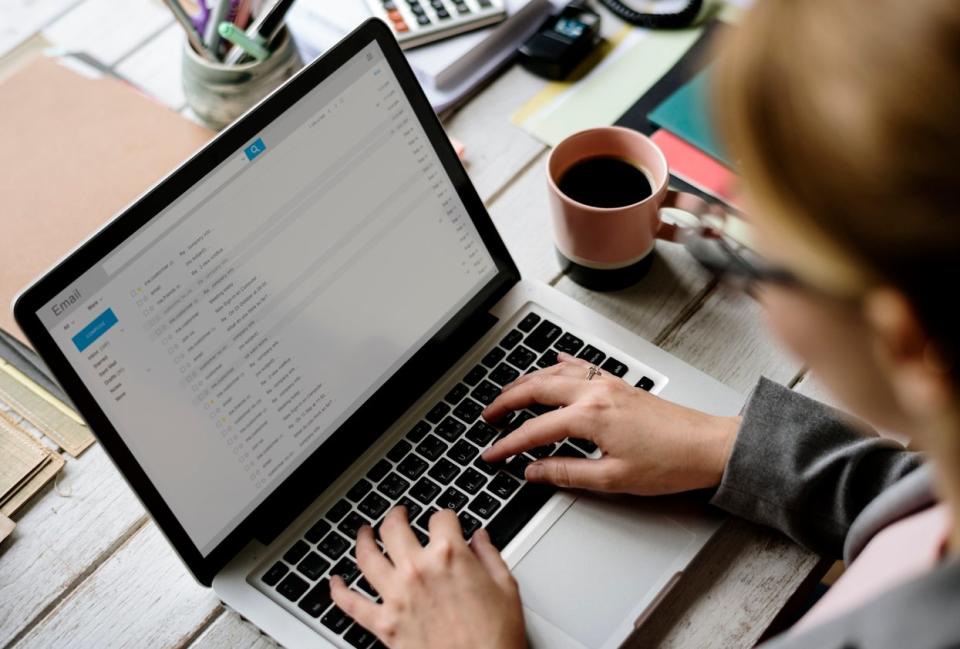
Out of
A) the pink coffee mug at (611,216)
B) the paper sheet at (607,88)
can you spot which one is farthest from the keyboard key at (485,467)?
the paper sheet at (607,88)

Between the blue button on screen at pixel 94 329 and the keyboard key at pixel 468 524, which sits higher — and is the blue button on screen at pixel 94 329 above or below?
above

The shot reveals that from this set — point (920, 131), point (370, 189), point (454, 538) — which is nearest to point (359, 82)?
point (370, 189)

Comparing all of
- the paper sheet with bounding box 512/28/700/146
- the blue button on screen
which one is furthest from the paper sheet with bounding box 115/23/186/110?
the blue button on screen

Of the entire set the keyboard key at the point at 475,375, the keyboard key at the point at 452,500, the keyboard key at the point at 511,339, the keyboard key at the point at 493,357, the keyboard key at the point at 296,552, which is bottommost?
the keyboard key at the point at 452,500

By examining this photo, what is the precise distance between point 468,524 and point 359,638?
120 millimetres

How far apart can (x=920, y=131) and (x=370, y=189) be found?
1.59 feet

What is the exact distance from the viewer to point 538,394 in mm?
794

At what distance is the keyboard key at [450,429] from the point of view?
0.80 metres

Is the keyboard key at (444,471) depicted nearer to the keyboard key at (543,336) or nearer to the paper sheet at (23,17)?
the keyboard key at (543,336)

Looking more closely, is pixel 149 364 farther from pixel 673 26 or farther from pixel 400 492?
pixel 673 26

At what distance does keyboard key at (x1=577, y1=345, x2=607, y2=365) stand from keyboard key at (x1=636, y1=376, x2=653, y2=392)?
1.5 inches

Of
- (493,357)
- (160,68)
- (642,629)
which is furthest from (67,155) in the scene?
(642,629)

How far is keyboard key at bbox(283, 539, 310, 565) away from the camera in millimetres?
743

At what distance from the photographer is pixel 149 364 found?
673 millimetres
